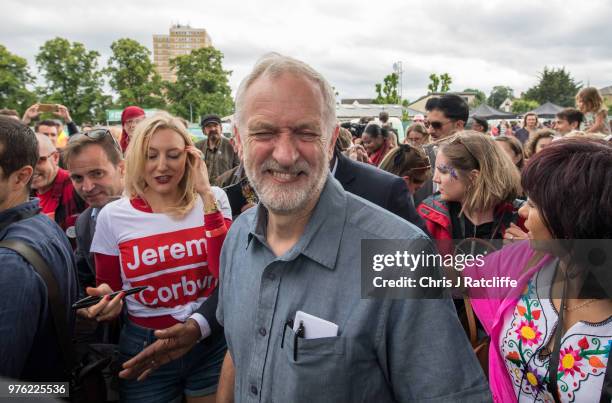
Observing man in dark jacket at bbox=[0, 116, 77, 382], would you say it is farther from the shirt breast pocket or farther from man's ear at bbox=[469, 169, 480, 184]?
man's ear at bbox=[469, 169, 480, 184]

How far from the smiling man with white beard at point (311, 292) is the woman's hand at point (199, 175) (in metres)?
0.87

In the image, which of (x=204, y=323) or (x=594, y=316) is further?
(x=204, y=323)

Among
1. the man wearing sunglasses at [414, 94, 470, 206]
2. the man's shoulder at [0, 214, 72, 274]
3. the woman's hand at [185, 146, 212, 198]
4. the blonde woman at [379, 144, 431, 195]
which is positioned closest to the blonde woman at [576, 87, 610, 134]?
the man wearing sunglasses at [414, 94, 470, 206]

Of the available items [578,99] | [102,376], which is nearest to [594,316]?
[102,376]

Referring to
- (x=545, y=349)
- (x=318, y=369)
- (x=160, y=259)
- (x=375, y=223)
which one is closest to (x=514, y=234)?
(x=545, y=349)

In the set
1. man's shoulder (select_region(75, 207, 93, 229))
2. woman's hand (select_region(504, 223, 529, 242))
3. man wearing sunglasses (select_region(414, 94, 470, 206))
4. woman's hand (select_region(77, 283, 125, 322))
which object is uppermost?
man wearing sunglasses (select_region(414, 94, 470, 206))

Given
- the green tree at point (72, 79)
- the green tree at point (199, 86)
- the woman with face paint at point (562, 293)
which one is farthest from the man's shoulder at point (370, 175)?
the green tree at point (199, 86)

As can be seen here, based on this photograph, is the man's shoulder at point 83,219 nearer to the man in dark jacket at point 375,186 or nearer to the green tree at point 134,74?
the man in dark jacket at point 375,186

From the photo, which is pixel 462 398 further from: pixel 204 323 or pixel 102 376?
pixel 102 376

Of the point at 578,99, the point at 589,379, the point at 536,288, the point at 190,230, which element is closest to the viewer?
the point at 589,379

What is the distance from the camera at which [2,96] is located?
35844 mm

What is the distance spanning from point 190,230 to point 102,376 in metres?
0.86

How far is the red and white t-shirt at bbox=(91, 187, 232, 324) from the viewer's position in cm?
238

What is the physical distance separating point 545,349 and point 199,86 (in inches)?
1938
